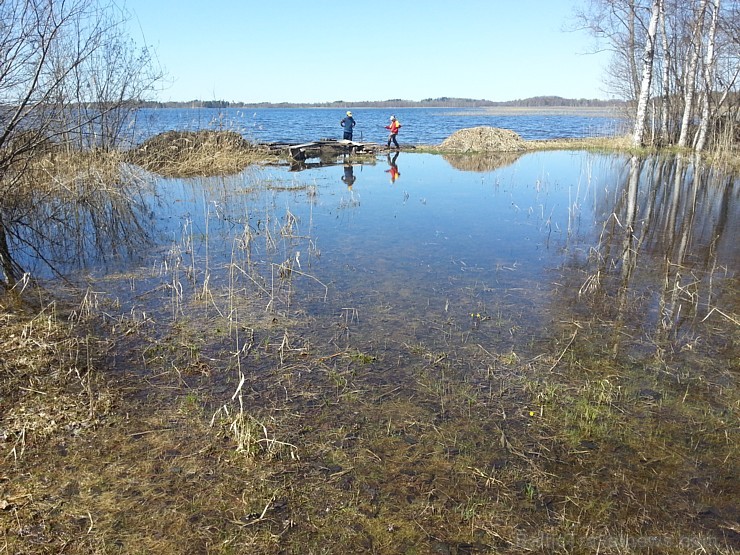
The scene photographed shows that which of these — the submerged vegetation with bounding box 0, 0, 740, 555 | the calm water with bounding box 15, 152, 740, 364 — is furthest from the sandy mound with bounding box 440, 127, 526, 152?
the submerged vegetation with bounding box 0, 0, 740, 555

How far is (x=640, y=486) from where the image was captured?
9.67 feet

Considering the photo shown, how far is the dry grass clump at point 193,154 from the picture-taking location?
1658 cm

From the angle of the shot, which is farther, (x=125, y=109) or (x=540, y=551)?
(x=125, y=109)

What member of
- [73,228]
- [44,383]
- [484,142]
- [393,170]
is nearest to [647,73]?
[484,142]

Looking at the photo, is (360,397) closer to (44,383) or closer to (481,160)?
(44,383)

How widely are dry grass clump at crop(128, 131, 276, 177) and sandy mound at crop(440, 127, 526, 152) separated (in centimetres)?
1067

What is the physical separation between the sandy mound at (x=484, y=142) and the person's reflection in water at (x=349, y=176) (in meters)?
7.57

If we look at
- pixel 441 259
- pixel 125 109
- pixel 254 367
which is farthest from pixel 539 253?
pixel 125 109

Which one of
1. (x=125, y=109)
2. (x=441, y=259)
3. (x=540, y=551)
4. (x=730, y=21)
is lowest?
(x=540, y=551)

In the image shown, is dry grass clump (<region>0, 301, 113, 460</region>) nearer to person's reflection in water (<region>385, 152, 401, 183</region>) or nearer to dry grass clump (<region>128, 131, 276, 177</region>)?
person's reflection in water (<region>385, 152, 401, 183</region>)

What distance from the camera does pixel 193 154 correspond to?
669 inches

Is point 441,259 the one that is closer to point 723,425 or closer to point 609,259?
point 609,259

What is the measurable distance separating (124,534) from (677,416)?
3.72 meters

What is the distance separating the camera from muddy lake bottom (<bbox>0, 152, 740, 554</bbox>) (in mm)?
2662
